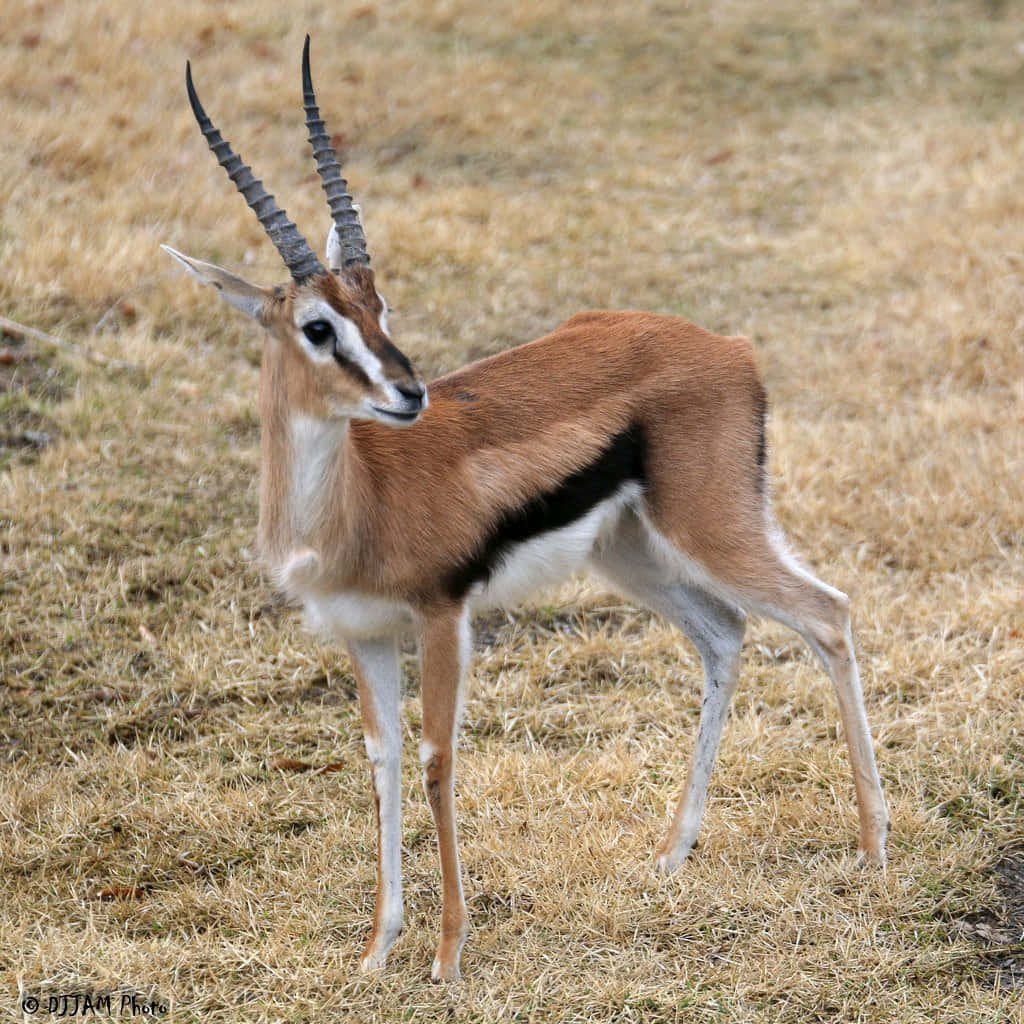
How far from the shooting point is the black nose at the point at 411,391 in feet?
10.9

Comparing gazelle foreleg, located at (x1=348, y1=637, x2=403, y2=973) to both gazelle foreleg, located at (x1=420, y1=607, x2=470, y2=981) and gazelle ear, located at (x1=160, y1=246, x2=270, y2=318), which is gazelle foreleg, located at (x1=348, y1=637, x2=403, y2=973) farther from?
gazelle ear, located at (x1=160, y1=246, x2=270, y2=318)

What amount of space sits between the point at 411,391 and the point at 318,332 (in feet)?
1.06

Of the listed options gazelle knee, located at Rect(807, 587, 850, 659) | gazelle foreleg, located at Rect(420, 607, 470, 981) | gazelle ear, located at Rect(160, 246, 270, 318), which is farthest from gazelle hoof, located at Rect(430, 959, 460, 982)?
gazelle ear, located at Rect(160, 246, 270, 318)

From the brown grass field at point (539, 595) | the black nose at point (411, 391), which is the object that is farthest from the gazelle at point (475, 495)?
the brown grass field at point (539, 595)

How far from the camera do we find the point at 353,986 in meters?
3.71

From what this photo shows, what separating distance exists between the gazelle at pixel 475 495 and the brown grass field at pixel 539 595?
316mm

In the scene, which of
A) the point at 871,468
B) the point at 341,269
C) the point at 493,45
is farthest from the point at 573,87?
the point at 341,269

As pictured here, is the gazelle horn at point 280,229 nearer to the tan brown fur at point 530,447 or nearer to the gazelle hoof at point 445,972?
the tan brown fur at point 530,447

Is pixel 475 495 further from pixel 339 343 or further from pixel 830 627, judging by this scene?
pixel 830 627

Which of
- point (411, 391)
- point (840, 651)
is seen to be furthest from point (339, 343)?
point (840, 651)

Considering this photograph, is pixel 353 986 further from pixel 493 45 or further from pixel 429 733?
pixel 493 45

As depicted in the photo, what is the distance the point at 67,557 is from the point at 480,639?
5.77 feet

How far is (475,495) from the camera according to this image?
3.82 m

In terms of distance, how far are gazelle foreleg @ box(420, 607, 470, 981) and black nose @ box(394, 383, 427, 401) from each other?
66 cm
